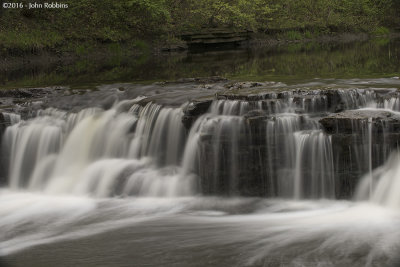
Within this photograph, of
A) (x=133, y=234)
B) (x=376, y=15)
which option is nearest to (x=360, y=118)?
(x=133, y=234)

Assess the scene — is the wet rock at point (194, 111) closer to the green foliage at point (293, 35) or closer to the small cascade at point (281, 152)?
the small cascade at point (281, 152)

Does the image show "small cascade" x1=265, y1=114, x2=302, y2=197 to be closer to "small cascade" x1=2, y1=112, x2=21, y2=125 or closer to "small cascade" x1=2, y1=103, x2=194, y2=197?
"small cascade" x1=2, y1=103, x2=194, y2=197

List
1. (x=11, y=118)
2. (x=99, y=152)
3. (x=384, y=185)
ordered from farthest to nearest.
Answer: (x=11, y=118) < (x=99, y=152) < (x=384, y=185)

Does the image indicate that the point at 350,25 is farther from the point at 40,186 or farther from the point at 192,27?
the point at 40,186

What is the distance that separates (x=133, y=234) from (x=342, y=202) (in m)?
3.57

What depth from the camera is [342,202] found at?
873cm

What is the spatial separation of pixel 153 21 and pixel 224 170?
30.3 metres

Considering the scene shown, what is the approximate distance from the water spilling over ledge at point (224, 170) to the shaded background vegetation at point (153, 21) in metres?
20.0

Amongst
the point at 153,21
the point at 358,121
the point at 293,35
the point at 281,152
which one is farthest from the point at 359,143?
the point at 293,35

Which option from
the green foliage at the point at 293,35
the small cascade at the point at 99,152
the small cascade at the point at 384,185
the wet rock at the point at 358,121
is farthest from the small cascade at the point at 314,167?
the green foliage at the point at 293,35

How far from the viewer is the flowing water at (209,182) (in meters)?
7.11

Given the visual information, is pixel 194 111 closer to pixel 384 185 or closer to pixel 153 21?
pixel 384 185

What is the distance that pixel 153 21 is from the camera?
Answer: 126ft

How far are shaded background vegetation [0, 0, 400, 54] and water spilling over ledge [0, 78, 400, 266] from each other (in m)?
20.0
